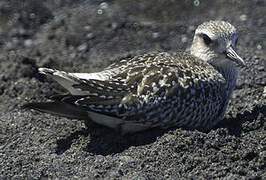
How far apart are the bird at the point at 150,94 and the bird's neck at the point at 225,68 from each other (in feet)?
0.44

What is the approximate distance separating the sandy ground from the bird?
22 cm

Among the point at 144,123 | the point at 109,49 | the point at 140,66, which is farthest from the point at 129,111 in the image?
the point at 109,49

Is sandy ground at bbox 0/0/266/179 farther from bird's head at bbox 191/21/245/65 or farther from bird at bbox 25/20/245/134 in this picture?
bird's head at bbox 191/21/245/65

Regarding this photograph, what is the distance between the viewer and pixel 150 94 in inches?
252

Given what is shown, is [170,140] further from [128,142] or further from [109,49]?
[109,49]

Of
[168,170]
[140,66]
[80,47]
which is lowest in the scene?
[80,47]

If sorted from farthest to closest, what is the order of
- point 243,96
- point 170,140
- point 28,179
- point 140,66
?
point 243,96 < point 140,66 < point 170,140 < point 28,179

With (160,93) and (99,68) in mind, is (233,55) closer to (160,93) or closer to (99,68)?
(160,93)

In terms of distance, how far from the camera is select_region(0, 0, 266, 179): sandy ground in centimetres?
589

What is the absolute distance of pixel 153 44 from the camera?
9695 mm

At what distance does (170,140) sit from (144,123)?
401 millimetres

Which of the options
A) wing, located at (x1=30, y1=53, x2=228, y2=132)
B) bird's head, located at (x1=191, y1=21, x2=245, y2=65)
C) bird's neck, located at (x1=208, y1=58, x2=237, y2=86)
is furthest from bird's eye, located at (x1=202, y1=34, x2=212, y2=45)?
wing, located at (x1=30, y1=53, x2=228, y2=132)

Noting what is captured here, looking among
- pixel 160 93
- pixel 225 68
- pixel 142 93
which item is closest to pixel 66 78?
pixel 142 93

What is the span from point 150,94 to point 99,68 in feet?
8.03
